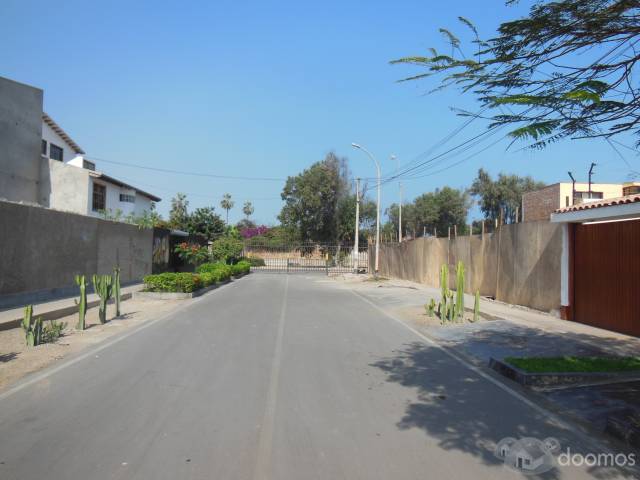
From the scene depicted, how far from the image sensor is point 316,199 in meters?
59.2

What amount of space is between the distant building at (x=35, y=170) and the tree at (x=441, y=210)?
4219cm

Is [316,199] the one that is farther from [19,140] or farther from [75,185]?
[19,140]

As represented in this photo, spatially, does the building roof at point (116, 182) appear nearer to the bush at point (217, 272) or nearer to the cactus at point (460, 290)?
the bush at point (217, 272)

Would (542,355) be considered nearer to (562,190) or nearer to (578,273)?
(578,273)

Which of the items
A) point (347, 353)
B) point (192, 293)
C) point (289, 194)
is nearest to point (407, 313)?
point (347, 353)

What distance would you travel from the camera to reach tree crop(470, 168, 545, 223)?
5572 cm

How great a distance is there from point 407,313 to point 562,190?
23.7 m

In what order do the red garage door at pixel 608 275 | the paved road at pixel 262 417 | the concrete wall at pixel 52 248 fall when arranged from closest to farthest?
the paved road at pixel 262 417 < the red garage door at pixel 608 275 < the concrete wall at pixel 52 248

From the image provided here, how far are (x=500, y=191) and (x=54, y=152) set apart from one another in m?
43.0

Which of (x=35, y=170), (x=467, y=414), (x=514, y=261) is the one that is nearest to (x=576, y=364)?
(x=467, y=414)

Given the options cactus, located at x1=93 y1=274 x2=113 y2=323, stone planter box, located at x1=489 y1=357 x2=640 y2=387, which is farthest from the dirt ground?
stone planter box, located at x1=489 y1=357 x2=640 y2=387

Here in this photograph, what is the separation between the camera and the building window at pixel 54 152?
3778cm

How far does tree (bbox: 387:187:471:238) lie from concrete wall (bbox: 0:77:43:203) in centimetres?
4703

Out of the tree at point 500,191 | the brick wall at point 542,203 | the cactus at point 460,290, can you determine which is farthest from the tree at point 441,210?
the cactus at point 460,290
